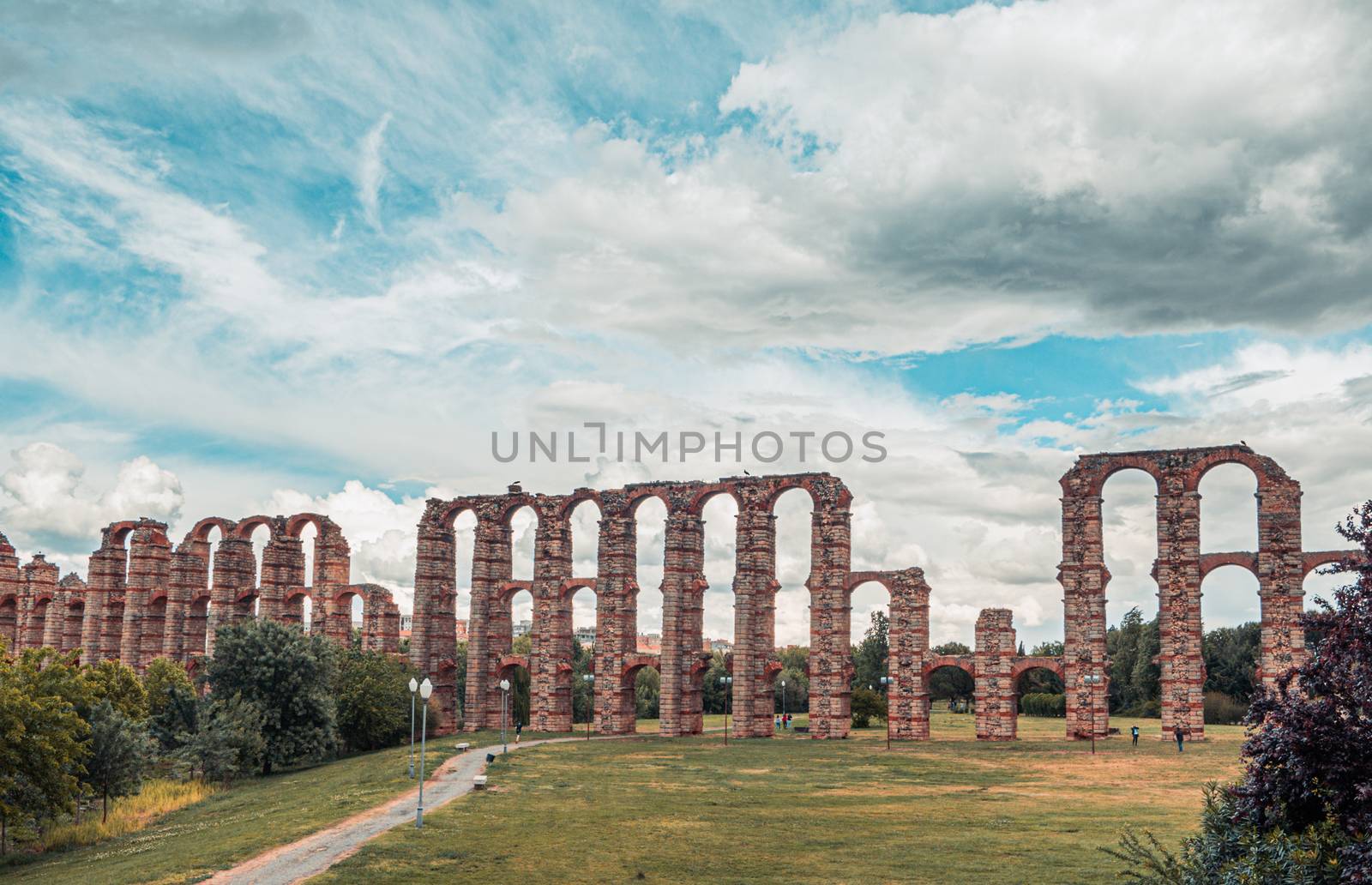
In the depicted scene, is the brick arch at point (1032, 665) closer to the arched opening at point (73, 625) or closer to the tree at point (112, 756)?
the tree at point (112, 756)

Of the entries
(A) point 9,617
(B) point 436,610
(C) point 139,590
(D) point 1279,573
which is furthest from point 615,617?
(A) point 9,617

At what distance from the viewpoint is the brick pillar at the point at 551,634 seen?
5938 cm

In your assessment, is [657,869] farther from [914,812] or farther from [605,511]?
[605,511]

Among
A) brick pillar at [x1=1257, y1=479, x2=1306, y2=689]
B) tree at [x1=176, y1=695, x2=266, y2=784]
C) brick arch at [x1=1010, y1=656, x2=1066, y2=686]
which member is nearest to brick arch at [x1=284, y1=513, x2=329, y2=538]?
tree at [x1=176, y1=695, x2=266, y2=784]

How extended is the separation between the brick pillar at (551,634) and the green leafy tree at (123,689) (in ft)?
67.7

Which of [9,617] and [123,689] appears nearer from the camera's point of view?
[123,689]

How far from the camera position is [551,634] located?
5956cm

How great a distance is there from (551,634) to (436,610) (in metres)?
7.68

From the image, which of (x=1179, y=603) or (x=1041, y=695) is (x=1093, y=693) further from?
(x=1041, y=695)

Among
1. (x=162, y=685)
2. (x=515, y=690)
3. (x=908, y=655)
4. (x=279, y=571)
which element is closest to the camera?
(x=162, y=685)

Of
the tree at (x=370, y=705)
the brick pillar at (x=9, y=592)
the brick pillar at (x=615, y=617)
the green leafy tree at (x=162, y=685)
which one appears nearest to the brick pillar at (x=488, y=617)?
the brick pillar at (x=615, y=617)

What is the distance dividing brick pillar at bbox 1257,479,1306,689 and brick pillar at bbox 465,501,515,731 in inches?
1433

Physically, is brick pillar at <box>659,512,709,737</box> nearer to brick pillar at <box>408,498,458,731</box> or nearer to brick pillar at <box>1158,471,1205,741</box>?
brick pillar at <box>408,498,458,731</box>

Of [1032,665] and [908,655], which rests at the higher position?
[908,655]
